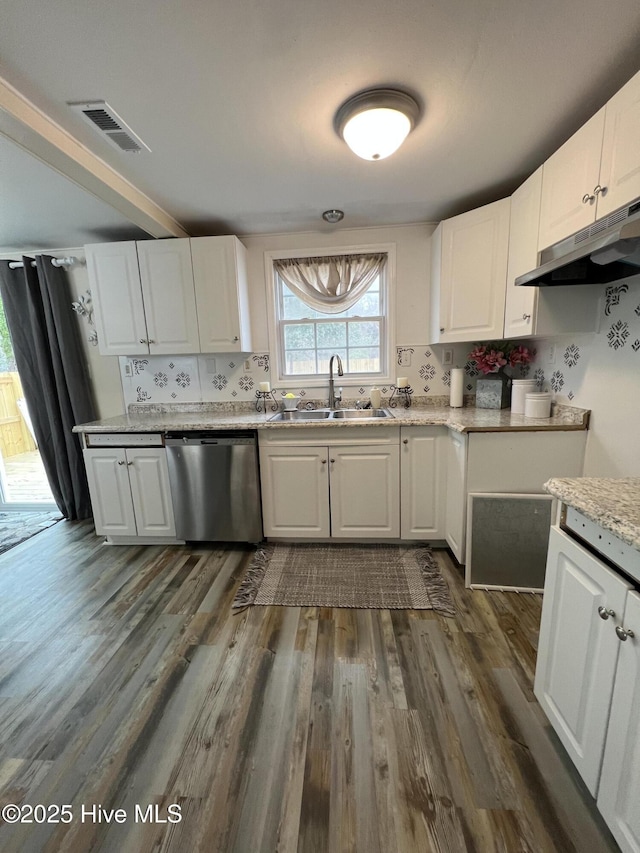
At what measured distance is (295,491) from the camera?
7.76 ft

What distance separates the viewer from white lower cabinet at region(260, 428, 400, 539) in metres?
2.28

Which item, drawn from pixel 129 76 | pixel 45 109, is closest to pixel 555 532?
pixel 129 76

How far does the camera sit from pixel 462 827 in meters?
0.95

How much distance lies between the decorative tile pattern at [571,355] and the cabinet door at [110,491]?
2.95 m

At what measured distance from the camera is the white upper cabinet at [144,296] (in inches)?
96.9

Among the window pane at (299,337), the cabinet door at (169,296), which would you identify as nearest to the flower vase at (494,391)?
the window pane at (299,337)

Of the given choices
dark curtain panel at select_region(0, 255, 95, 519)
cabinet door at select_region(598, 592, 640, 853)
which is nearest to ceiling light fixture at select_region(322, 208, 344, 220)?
dark curtain panel at select_region(0, 255, 95, 519)

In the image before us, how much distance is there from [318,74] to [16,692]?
270 centimetres

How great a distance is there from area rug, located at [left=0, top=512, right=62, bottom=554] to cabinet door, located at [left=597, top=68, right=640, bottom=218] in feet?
13.7

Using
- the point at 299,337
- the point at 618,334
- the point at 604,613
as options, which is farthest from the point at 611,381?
the point at 299,337

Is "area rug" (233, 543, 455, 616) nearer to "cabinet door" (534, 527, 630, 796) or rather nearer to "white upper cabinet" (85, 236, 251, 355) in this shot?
"cabinet door" (534, 527, 630, 796)

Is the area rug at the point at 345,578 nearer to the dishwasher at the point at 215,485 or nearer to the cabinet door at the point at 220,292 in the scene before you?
the dishwasher at the point at 215,485

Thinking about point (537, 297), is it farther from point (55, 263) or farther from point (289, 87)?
point (55, 263)

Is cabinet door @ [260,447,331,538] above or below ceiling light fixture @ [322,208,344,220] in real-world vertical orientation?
below
